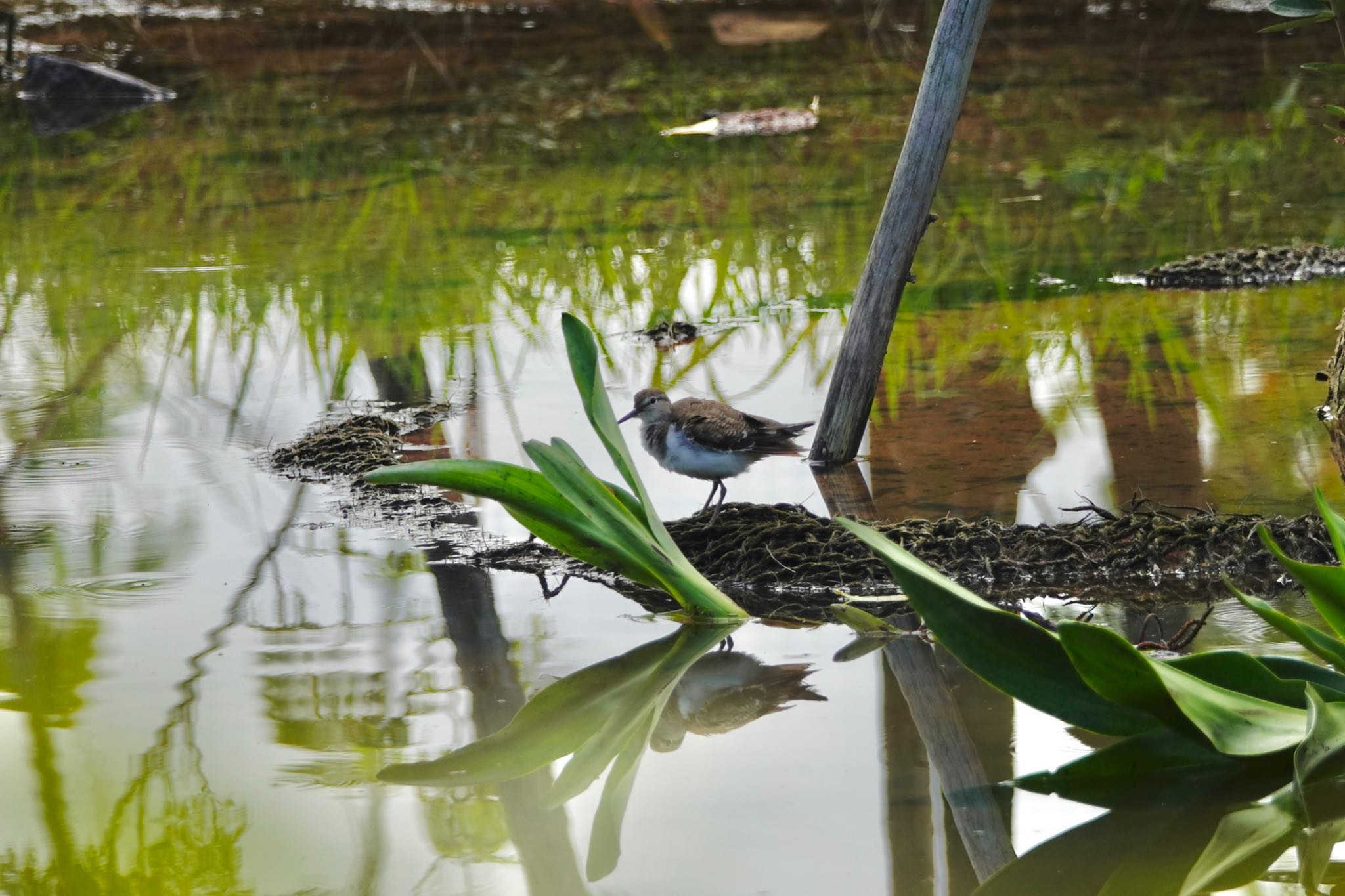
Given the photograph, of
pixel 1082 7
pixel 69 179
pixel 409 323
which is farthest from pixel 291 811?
pixel 1082 7

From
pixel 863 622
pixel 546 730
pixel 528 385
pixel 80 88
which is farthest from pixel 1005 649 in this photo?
pixel 80 88

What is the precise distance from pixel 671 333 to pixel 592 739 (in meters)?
4.02

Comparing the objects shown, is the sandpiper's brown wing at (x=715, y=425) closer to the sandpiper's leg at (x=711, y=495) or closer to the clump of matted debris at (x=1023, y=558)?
the sandpiper's leg at (x=711, y=495)

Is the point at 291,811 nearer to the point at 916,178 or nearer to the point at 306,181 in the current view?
the point at 916,178

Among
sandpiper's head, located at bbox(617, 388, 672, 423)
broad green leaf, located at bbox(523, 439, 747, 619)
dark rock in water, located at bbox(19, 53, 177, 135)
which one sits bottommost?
broad green leaf, located at bbox(523, 439, 747, 619)

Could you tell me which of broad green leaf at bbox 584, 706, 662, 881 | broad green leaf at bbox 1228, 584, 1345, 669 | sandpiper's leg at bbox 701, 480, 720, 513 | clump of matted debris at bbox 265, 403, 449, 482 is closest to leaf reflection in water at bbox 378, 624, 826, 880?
broad green leaf at bbox 584, 706, 662, 881

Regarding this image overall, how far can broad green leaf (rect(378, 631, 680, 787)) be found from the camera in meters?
3.39

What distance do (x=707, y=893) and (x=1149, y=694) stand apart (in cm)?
97

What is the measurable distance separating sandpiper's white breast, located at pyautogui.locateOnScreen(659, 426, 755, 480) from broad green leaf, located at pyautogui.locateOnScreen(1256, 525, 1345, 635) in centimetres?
212

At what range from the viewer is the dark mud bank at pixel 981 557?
4414 millimetres

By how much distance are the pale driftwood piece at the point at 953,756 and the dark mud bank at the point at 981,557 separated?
1.49 ft

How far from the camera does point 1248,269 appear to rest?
7.80m

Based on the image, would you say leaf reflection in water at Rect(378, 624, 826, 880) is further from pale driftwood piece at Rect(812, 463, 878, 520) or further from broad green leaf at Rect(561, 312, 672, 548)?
pale driftwood piece at Rect(812, 463, 878, 520)

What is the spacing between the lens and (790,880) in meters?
2.92
